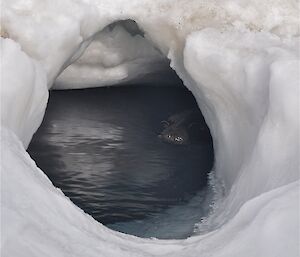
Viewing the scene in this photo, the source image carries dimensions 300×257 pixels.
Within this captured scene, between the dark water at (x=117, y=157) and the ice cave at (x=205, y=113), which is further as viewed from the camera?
the dark water at (x=117, y=157)

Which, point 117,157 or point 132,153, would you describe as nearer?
point 117,157

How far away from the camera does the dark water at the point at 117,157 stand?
6711 millimetres

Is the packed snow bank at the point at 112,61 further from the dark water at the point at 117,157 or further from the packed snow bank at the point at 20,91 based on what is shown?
the packed snow bank at the point at 20,91

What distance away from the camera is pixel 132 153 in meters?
8.59

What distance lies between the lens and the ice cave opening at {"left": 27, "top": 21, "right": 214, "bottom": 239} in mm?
6414

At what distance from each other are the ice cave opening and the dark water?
1cm

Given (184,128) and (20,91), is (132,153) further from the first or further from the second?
(20,91)

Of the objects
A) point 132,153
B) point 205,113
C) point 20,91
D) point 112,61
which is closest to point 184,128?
point 132,153

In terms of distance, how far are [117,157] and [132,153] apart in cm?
34

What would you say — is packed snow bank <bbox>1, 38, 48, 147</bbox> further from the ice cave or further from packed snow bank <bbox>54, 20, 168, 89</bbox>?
packed snow bank <bbox>54, 20, 168, 89</bbox>

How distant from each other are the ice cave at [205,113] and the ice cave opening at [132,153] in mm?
445

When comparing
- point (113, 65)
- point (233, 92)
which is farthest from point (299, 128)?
point (113, 65)

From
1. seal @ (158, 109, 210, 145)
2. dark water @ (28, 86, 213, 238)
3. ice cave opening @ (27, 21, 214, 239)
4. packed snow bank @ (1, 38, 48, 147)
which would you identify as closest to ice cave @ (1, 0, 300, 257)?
packed snow bank @ (1, 38, 48, 147)

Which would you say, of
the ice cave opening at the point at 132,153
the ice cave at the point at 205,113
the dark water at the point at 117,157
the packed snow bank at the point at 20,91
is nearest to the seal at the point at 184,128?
the ice cave opening at the point at 132,153
